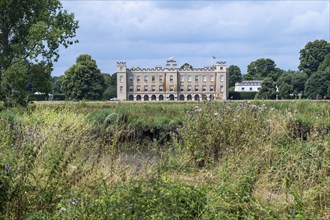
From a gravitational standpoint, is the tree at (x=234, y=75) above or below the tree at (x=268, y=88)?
above

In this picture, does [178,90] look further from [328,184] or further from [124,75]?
[328,184]

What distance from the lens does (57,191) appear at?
3592 millimetres

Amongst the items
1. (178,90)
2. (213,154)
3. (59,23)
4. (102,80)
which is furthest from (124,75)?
(213,154)

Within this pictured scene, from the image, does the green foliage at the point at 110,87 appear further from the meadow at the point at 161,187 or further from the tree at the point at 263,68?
the meadow at the point at 161,187

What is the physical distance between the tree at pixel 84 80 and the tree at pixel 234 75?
153 feet

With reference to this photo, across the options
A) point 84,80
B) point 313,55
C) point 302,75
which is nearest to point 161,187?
point 84,80

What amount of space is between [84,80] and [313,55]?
4041 centimetres

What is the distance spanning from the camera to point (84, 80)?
2232 inches

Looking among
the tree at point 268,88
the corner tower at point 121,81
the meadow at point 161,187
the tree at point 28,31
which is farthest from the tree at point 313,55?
the meadow at point 161,187

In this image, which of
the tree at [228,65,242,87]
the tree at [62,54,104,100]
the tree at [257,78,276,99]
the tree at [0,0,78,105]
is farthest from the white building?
the tree at [0,0,78,105]

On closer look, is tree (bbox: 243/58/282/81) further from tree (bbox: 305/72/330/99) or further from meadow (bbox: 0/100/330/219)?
meadow (bbox: 0/100/330/219)

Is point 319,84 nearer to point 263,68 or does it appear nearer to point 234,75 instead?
point 263,68

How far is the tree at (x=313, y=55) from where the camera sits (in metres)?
75.6

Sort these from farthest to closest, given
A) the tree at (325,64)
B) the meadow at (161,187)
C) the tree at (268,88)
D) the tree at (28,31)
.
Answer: the tree at (325,64), the tree at (268,88), the tree at (28,31), the meadow at (161,187)
